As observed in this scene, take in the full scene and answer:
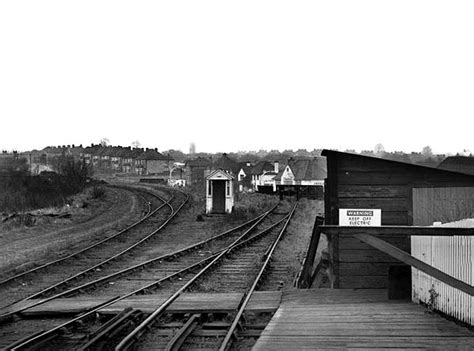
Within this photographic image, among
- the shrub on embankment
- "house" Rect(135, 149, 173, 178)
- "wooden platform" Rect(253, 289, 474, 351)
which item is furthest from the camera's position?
"house" Rect(135, 149, 173, 178)

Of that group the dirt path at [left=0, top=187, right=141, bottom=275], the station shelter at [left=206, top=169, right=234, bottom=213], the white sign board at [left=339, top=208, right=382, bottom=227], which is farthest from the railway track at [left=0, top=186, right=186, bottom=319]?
the station shelter at [left=206, top=169, right=234, bottom=213]

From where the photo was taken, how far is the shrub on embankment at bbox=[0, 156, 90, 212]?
3534 centimetres

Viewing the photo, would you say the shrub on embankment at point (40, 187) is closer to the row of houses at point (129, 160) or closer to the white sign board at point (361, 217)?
the white sign board at point (361, 217)

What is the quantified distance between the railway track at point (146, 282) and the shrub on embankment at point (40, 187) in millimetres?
17897

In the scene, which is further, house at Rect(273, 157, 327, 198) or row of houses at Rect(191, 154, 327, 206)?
house at Rect(273, 157, 327, 198)

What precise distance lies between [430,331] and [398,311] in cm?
89

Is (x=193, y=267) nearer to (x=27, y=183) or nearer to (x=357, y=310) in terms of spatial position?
(x=357, y=310)

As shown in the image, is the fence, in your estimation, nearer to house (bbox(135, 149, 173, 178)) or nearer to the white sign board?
the white sign board

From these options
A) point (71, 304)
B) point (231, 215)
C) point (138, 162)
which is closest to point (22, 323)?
point (71, 304)

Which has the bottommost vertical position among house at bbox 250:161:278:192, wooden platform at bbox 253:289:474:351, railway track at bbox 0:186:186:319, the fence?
railway track at bbox 0:186:186:319

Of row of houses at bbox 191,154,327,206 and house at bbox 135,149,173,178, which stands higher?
house at bbox 135,149,173,178

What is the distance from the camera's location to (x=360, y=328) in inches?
231

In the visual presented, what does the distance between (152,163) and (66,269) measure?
384 ft

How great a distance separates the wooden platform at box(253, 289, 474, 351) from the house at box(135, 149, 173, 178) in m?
122
